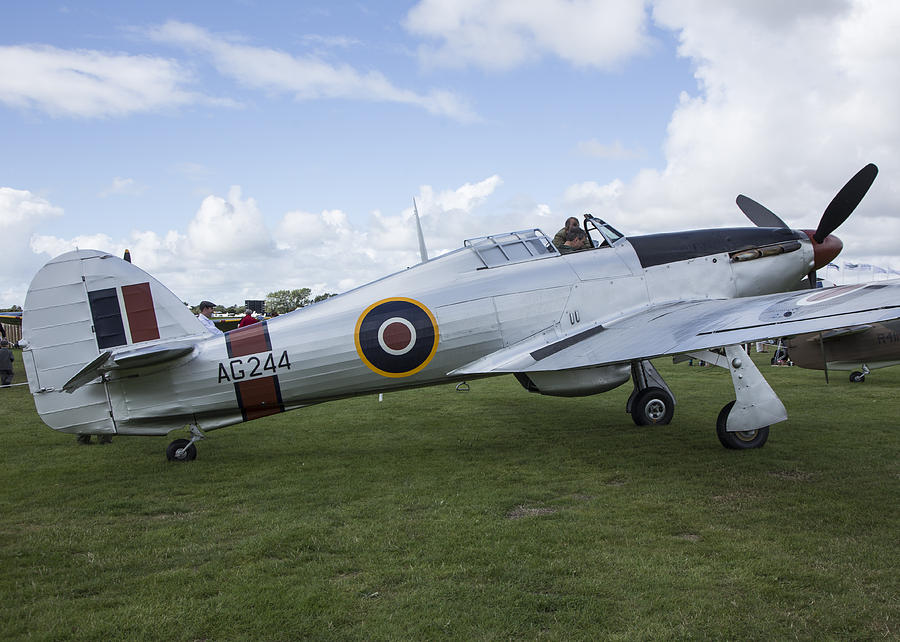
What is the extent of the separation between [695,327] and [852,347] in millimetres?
5799

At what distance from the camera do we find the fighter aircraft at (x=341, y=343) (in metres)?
6.04

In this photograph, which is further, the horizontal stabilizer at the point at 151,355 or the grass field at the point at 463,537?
the horizontal stabilizer at the point at 151,355

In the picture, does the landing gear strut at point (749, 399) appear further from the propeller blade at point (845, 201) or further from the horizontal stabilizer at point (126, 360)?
the horizontal stabilizer at point (126, 360)

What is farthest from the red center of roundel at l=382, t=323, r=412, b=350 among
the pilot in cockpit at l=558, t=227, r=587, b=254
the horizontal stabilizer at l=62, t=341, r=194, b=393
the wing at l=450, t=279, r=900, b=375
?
the pilot in cockpit at l=558, t=227, r=587, b=254

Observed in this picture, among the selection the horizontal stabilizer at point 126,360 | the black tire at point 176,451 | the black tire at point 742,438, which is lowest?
the black tire at point 742,438

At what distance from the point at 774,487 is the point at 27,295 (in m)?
7.05

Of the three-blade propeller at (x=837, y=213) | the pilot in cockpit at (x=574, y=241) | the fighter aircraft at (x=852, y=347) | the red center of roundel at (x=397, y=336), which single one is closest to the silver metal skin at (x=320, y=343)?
the red center of roundel at (x=397, y=336)

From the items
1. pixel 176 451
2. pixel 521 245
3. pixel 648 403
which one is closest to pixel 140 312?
pixel 176 451

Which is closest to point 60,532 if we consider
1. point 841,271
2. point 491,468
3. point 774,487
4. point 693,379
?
point 491,468

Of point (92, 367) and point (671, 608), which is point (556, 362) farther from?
point (92, 367)

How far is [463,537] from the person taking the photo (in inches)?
157

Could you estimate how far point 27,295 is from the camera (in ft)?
20.2

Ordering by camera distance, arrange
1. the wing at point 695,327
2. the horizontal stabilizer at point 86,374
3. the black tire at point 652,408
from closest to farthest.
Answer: the wing at point 695,327 < the horizontal stabilizer at point 86,374 < the black tire at point 652,408

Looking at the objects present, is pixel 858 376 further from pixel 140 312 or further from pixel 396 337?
pixel 140 312
